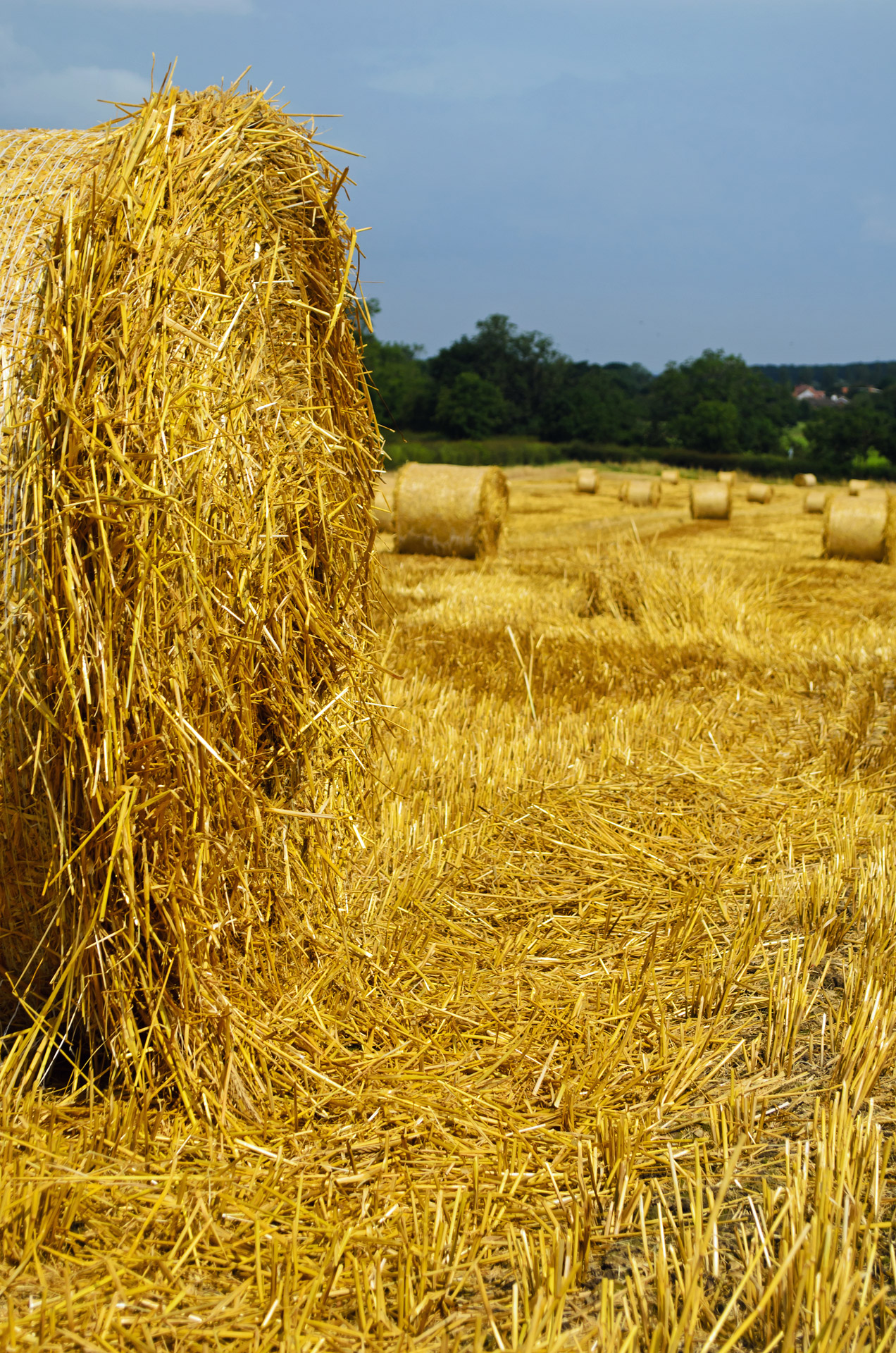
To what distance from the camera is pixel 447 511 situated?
12156mm

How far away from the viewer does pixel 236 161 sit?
282 cm

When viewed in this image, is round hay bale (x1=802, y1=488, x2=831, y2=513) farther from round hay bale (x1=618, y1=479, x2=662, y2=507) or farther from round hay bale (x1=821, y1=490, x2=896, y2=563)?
round hay bale (x1=821, y1=490, x2=896, y2=563)

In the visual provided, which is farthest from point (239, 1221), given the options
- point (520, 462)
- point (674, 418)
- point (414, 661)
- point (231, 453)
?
point (674, 418)

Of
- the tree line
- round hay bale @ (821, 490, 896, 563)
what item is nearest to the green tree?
the tree line

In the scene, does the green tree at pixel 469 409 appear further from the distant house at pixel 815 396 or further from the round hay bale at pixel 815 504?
the distant house at pixel 815 396

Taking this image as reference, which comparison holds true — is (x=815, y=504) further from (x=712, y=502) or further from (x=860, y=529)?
(x=860, y=529)

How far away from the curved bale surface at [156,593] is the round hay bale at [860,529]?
11401mm

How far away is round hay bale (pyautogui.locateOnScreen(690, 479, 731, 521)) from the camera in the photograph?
69.2 feet

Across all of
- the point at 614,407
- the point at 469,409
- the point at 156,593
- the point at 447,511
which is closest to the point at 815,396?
the point at 614,407

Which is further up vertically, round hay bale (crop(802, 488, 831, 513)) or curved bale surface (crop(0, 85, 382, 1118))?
round hay bale (crop(802, 488, 831, 513))

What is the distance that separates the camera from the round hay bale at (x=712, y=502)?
21.1 meters

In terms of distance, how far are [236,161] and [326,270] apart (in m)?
0.55

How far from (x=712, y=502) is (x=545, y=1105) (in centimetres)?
1980

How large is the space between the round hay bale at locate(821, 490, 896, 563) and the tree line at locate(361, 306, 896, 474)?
40470 millimetres
